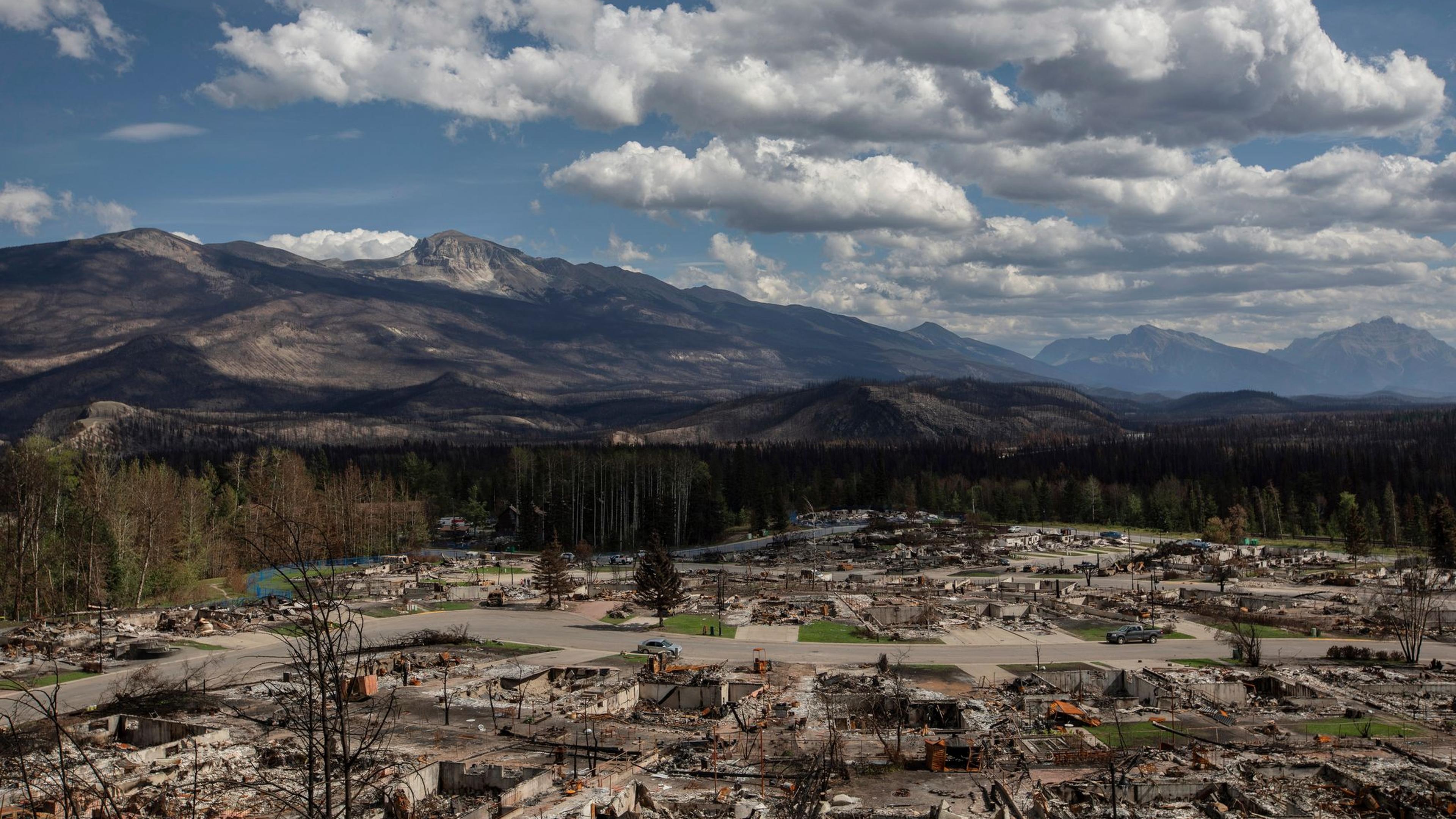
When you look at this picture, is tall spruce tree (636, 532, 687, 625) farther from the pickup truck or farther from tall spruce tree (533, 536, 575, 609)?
the pickup truck

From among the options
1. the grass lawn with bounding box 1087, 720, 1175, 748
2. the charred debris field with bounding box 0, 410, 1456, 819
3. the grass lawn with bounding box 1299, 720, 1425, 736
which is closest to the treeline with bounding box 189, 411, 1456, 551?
the charred debris field with bounding box 0, 410, 1456, 819

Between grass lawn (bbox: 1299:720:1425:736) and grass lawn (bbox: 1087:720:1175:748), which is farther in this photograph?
grass lawn (bbox: 1299:720:1425:736)

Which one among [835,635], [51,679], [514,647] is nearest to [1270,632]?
[835,635]

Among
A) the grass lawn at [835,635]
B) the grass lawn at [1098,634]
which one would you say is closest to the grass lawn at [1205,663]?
the grass lawn at [1098,634]

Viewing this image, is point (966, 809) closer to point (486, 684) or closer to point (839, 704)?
point (839, 704)

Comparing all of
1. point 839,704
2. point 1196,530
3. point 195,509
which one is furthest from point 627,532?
point 839,704

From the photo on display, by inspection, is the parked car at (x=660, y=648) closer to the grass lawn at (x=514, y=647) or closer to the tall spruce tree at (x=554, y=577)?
the grass lawn at (x=514, y=647)
